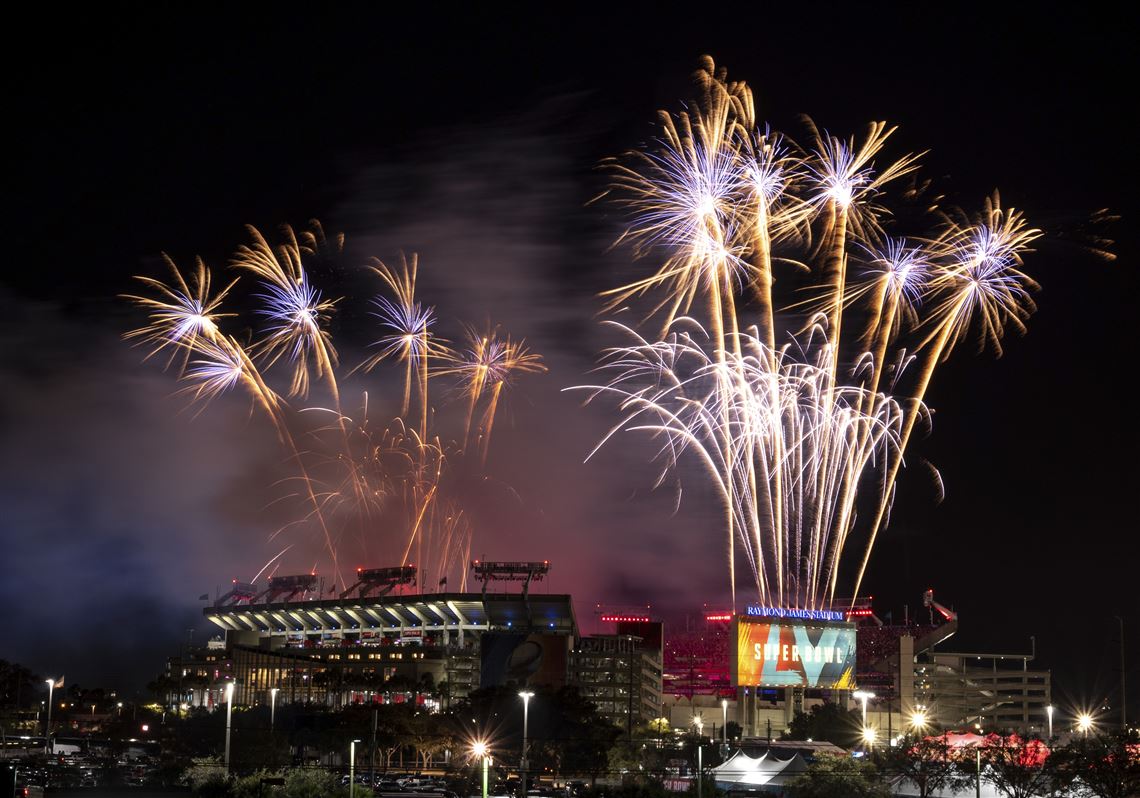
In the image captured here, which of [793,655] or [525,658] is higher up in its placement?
[793,655]

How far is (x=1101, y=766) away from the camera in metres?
50.4

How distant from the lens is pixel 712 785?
Answer: 2282 inches

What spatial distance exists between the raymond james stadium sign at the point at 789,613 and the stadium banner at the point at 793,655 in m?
0.97

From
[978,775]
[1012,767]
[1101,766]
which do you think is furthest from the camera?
[1012,767]

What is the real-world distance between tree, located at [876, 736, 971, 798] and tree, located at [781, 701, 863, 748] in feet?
232

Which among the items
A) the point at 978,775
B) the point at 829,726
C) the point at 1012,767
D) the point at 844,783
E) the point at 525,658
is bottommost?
the point at 829,726

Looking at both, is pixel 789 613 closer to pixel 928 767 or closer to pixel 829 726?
pixel 829 726

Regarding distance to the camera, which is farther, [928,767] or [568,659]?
[568,659]

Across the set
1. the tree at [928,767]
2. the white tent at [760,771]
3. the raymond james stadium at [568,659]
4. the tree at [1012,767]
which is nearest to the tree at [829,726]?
the raymond james stadium at [568,659]

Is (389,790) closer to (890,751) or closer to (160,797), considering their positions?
(160,797)

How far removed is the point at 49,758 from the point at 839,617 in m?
120

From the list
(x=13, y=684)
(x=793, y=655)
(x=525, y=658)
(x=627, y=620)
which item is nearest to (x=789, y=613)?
(x=793, y=655)

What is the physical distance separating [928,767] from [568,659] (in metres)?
106

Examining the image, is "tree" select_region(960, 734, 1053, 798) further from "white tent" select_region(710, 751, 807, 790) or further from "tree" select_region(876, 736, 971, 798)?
"white tent" select_region(710, 751, 807, 790)
